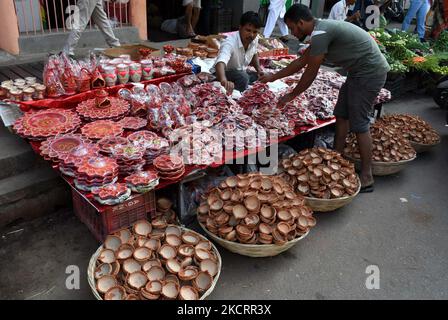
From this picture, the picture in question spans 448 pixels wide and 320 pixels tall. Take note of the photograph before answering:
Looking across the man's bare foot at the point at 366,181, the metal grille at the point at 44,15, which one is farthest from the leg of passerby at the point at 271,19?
the man's bare foot at the point at 366,181

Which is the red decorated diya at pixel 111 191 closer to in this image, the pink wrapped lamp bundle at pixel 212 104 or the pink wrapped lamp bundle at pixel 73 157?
the pink wrapped lamp bundle at pixel 73 157

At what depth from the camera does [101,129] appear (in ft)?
10.4

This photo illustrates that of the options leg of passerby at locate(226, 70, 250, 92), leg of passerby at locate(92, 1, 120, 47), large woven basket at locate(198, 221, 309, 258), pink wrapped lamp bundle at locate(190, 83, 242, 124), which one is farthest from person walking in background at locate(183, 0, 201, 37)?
large woven basket at locate(198, 221, 309, 258)

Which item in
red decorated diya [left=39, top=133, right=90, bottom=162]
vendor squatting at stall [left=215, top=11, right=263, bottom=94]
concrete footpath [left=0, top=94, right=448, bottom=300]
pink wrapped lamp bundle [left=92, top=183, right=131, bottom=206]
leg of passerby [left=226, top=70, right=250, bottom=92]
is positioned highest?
vendor squatting at stall [left=215, top=11, right=263, bottom=94]

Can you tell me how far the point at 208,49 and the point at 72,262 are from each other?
3531mm

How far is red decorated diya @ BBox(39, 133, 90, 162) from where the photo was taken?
2.73m

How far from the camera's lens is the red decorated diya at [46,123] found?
9.81 feet

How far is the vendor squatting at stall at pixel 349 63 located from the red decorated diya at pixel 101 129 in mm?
1553

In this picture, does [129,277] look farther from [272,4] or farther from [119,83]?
[272,4]

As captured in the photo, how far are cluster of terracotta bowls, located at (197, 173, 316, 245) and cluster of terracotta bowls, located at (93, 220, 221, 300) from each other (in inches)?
7.4

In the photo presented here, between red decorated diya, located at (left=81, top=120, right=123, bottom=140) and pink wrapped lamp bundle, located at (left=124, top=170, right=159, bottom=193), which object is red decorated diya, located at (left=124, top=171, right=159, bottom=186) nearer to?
pink wrapped lamp bundle, located at (left=124, top=170, right=159, bottom=193)

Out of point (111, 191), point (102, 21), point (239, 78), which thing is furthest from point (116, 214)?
point (102, 21)
